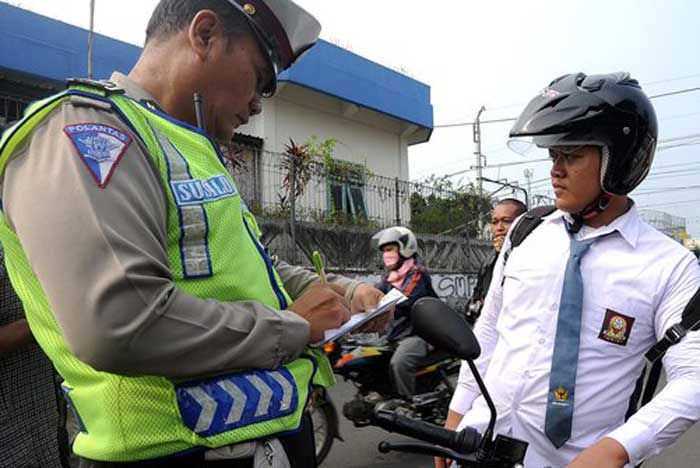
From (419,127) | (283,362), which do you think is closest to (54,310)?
(283,362)

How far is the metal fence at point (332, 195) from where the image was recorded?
33.6 ft

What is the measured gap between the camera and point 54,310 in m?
1.01

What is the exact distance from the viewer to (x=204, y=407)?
44.6 inches

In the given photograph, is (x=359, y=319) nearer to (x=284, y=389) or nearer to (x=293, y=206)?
(x=284, y=389)

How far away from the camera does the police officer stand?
999mm

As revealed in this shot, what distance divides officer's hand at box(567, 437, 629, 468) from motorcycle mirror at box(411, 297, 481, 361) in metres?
0.34

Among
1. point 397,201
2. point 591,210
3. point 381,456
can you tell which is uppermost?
point 397,201

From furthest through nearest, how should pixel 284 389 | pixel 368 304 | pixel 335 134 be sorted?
1. pixel 335 134
2. pixel 368 304
3. pixel 284 389

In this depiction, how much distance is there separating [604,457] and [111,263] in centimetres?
111

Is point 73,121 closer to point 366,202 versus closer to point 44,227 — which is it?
point 44,227

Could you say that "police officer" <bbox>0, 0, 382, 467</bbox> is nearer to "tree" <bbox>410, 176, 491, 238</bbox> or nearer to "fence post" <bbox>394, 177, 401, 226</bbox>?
"fence post" <bbox>394, 177, 401, 226</bbox>

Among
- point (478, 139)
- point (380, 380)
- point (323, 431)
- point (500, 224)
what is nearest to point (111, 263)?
point (323, 431)

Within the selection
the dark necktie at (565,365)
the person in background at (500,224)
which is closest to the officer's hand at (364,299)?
the dark necktie at (565,365)

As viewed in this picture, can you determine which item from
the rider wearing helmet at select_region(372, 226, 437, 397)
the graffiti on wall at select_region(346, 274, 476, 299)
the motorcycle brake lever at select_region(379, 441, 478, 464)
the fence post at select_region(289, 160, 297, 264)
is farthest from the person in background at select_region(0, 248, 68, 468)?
the graffiti on wall at select_region(346, 274, 476, 299)
